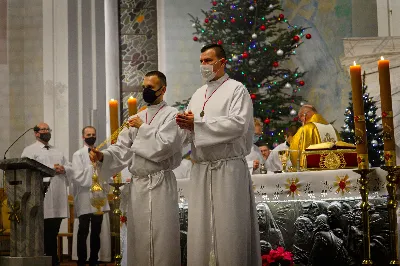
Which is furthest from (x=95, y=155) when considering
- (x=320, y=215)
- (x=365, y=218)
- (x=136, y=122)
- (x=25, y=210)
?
(x=365, y=218)

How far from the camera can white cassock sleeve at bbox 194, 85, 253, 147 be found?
5.69 meters

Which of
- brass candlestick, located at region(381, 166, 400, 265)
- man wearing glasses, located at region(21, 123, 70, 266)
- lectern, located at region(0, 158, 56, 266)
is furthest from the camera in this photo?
man wearing glasses, located at region(21, 123, 70, 266)

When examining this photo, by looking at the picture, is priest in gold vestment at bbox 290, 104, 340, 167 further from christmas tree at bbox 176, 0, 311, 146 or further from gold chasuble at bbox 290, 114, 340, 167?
christmas tree at bbox 176, 0, 311, 146

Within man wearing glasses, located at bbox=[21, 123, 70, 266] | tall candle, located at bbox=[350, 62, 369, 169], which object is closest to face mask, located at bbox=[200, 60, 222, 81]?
tall candle, located at bbox=[350, 62, 369, 169]

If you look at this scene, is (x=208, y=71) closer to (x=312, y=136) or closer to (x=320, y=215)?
(x=320, y=215)

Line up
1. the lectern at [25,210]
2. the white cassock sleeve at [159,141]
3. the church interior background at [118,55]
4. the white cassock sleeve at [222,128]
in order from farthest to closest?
1. the church interior background at [118,55]
2. the white cassock sleeve at [159,141]
3. the lectern at [25,210]
4. the white cassock sleeve at [222,128]

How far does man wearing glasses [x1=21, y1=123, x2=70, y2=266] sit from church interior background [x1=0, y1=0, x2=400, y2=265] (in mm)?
718

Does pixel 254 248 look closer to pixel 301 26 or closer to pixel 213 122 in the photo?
pixel 213 122

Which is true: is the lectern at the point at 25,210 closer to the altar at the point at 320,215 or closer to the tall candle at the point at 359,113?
the altar at the point at 320,215

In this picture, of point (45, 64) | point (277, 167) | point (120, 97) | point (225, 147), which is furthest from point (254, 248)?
point (120, 97)

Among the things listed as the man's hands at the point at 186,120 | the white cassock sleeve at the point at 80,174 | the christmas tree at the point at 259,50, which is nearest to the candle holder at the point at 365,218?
the man's hands at the point at 186,120

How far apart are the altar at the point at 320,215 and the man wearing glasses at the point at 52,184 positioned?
3.46 m

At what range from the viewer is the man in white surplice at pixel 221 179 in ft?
18.8

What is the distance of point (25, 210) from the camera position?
6203 millimetres
